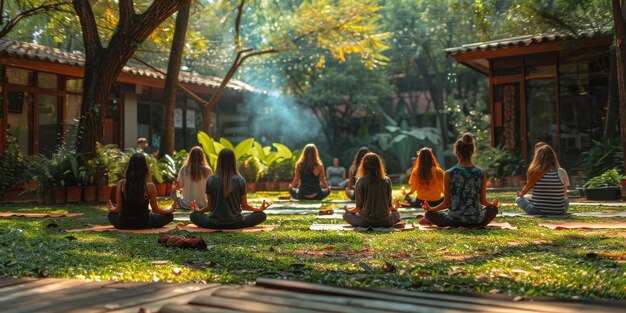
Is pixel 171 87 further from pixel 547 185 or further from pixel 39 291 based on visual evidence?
pixel 39 291

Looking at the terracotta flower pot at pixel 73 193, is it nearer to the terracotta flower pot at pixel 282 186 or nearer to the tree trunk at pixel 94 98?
the tree trunk at pixel 94 98

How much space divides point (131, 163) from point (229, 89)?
20.0 m

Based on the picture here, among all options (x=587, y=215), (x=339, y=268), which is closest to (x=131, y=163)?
(x=339, y=268)

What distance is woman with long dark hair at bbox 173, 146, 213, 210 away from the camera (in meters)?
12.6

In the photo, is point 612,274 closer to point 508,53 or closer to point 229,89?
point 508,53

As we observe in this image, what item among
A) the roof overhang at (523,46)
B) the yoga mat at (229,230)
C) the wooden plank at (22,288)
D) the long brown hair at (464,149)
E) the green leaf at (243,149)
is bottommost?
the wooden plank at (22,288)

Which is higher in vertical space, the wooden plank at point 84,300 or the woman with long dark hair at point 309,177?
the woman with long dark hair at point 309,177

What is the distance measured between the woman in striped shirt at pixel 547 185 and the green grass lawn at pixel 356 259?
7.95 feet

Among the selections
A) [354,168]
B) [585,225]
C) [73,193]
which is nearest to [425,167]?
[585,225]

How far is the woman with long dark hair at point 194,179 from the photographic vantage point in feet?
41.4

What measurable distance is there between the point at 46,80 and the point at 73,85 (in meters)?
1.14

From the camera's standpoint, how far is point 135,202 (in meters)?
9.49

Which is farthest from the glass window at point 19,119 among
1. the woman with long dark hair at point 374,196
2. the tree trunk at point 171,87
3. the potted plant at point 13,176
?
the woman with long dark hair at point 374,196

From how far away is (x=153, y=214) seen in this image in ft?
31.8
